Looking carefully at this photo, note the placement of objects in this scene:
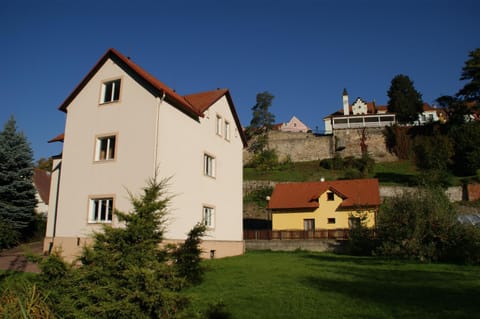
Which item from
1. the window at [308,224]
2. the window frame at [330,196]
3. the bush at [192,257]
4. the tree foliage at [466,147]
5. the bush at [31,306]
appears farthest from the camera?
the tree foliage at [466,147]

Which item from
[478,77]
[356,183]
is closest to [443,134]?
[478,77]

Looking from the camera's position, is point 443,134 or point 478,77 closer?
point 478,77

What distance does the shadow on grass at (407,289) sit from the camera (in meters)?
8.16

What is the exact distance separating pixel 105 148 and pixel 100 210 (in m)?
2.99

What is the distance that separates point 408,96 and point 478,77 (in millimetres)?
17754

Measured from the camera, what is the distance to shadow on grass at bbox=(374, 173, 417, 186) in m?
47.5

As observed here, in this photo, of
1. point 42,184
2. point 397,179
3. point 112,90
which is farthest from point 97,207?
point 397,179

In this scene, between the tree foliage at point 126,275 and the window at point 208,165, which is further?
the window at point 208,165

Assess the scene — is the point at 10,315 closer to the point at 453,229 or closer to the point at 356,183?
the point at 453,229

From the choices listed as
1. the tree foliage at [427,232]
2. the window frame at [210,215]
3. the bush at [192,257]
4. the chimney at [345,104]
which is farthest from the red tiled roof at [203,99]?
the chimney at [345,104]

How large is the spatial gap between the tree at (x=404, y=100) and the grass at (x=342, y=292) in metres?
56.7

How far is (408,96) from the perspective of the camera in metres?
68.5

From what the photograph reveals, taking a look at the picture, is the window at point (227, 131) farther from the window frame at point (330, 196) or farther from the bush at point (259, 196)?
the bush at point (259, 196)

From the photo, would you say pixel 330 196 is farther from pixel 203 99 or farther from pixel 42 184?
pixel 42 184
